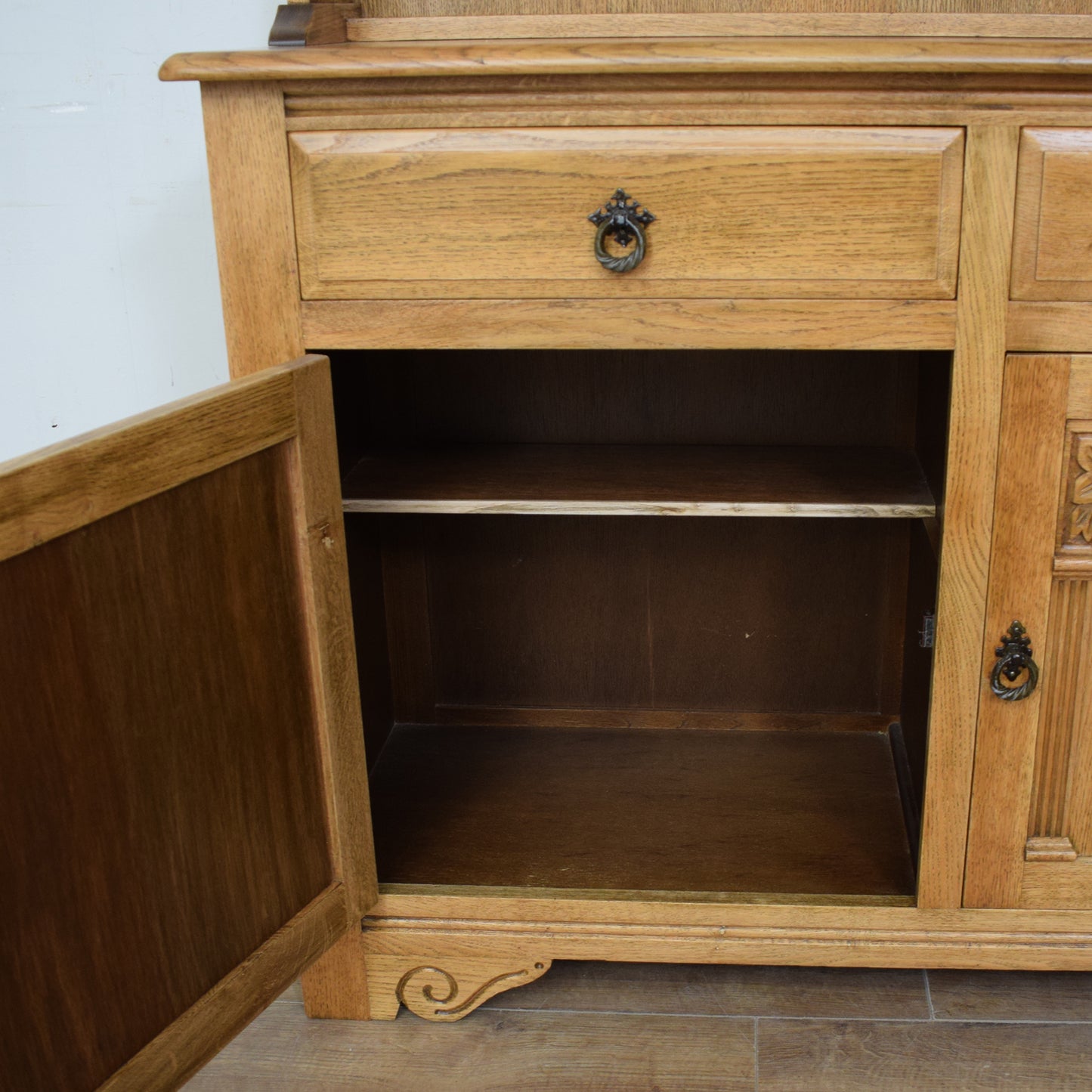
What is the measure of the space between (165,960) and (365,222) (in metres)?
0.68

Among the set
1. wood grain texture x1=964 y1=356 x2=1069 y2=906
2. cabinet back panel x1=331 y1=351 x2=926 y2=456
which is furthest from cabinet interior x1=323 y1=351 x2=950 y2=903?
wood grain texture x1=964 y1=356 x2=1069 y2=906

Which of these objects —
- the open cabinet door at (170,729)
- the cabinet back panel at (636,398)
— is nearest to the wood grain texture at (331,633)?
the open cabinet door at (170,729)

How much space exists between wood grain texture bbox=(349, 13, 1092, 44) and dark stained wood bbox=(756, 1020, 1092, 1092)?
3.71 ft

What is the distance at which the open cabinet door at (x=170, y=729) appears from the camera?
80cm

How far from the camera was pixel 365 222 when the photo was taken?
1113mm

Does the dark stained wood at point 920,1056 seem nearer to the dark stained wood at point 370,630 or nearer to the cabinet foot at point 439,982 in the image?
the cabinet foot at point 439,982

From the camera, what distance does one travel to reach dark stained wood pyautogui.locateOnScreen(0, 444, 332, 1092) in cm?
79

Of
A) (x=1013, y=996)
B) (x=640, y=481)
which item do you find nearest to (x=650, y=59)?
(x=640, y=481)

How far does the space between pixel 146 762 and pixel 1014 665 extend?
837 mm

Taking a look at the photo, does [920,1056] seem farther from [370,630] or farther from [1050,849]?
[370,630]

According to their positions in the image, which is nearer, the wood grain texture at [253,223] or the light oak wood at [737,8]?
the wood grain texture at [253,223]

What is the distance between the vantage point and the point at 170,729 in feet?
3.05

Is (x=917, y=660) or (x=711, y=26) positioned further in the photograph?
(x=917, y=660)

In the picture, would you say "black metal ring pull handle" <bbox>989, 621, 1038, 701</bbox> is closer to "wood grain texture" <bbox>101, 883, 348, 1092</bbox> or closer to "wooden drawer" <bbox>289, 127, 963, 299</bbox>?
"wooden drawer" <bbox>289, 127, 963, 299</bbox>
